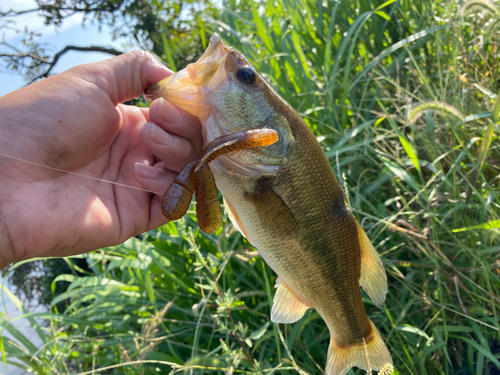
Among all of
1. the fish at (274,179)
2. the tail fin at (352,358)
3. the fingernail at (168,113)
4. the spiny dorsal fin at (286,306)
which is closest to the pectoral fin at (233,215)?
the fish at (274,179)

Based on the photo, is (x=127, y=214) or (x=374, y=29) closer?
(x=127, y=214)

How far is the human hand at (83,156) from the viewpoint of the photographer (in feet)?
4.77

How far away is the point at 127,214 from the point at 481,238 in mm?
1829

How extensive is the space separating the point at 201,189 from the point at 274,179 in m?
0.28

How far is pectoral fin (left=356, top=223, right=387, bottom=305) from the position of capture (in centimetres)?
158

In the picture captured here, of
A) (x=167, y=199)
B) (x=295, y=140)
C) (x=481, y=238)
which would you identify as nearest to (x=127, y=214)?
(x=167, y=199)

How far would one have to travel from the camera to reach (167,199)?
128 centimetres

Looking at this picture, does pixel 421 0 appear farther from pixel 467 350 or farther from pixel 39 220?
pixel 39 220

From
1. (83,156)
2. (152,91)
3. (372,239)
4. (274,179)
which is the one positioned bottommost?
(372,239)

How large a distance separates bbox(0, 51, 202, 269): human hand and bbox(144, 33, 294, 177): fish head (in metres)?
0.24

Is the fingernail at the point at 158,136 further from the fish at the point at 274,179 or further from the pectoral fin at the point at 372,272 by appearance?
the pectoral fin at the point at 372,272

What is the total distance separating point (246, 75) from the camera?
4.55ft

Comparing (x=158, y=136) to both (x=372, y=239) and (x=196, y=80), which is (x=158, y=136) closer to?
(x=196, y=80)

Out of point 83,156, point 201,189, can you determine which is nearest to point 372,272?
point 201,189
